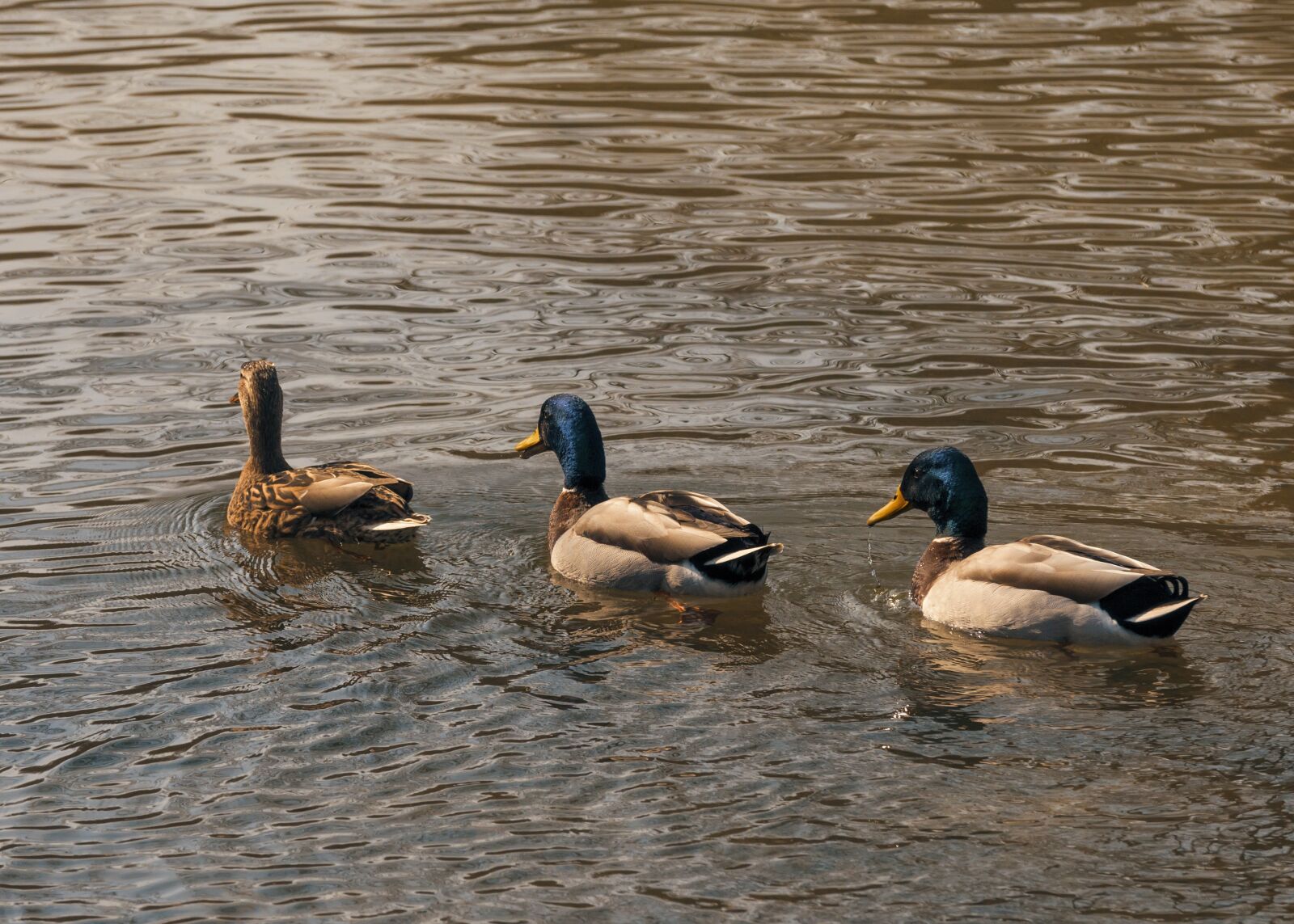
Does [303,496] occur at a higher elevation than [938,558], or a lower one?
higher

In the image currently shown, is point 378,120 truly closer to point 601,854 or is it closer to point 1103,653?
point 1103,653

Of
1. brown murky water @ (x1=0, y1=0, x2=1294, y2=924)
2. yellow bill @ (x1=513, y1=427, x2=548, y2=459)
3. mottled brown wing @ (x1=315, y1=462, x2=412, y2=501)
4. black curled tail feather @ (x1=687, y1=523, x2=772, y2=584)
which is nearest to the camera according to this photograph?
brown murky water @ (x1=0, y1=0, x2=1294, y2=924)

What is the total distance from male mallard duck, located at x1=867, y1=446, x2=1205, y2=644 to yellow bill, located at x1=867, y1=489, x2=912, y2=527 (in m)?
0.09

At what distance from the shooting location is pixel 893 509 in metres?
8.91

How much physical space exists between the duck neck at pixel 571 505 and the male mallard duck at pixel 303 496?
0.64 meters

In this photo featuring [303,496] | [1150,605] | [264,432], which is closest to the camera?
[1150,605]

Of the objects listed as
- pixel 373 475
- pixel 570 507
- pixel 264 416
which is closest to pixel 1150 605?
pixel 570 507

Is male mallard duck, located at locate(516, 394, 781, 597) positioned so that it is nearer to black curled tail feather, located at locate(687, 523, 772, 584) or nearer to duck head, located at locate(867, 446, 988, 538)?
black curled tail feather, located at locate(687, 523, 772, 584)

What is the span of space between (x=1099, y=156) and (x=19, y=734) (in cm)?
1250

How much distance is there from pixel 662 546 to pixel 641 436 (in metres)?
2.47

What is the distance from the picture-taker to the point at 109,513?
32.1ft

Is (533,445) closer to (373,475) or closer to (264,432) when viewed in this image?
(373,475)

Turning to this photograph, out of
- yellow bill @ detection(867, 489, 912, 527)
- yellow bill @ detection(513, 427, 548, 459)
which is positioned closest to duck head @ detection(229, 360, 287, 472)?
yellow bill @ detection(513, 427, 548, 459)

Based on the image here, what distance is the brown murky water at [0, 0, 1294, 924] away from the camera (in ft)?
20.2
